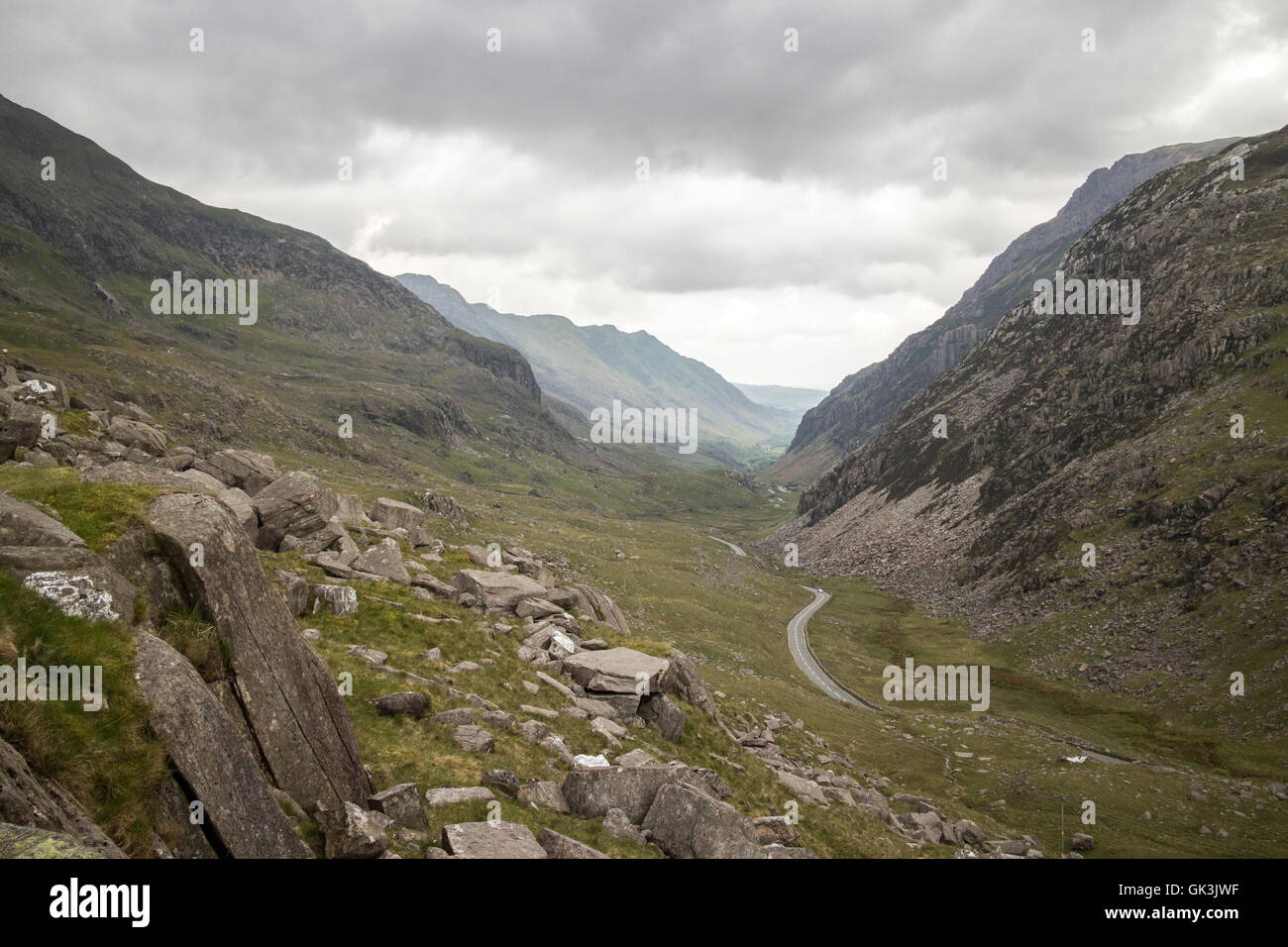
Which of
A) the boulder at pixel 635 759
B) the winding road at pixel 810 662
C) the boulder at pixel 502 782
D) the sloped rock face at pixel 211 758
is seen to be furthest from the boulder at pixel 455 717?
the winding road at pixel 810 662

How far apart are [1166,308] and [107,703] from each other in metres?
178

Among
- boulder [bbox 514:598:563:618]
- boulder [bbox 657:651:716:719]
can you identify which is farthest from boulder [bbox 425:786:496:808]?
boulder [bbox 514:598:563:618]

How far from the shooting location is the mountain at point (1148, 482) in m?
82.1

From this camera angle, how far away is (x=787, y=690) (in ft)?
242

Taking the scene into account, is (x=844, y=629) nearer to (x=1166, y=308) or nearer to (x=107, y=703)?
(x=1166, y=308)

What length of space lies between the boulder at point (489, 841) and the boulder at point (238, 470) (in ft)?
109

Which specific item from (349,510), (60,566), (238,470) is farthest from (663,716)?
(238,470)

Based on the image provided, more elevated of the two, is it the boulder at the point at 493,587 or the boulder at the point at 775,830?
the boulder at the point at 493,587

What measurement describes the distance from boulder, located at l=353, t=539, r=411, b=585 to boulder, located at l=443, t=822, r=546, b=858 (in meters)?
22.3

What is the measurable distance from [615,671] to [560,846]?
16.8m

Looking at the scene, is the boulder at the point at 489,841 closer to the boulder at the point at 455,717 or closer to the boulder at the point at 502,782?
the boulder at the point at 502,782

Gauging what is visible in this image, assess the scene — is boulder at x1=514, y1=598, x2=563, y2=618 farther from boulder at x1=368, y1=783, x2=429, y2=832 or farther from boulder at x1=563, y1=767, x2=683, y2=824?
boulder at x1=368, y1=783, x2=429, y2=832

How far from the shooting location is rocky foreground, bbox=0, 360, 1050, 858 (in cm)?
1273
